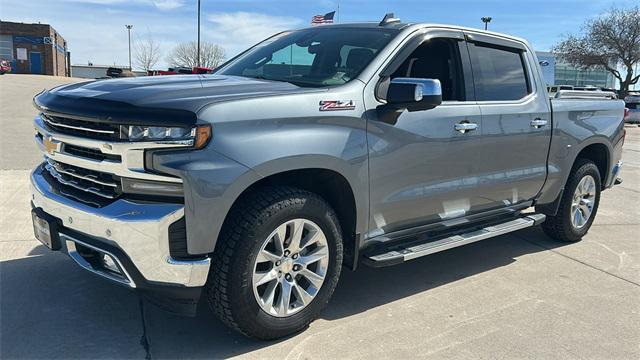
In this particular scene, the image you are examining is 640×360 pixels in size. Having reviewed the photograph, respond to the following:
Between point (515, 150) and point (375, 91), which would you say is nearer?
point (375, 91)

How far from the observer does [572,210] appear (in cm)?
564

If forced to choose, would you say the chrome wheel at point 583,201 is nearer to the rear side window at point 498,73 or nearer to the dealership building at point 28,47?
the rear side window at point 498,73

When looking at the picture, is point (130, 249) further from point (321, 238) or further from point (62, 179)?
point (321, 238)

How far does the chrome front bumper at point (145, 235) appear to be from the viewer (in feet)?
9.09

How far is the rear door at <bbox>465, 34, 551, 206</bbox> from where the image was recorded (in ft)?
14.5

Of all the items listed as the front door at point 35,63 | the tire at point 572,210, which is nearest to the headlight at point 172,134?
the tire at point 572,210

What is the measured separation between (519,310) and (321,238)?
5.29 ft

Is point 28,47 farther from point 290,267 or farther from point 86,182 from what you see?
point 290,267

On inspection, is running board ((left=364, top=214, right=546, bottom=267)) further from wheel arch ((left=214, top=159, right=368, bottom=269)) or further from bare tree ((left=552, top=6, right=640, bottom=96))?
bare tree ((left=552, top=6, right=640, bottom=96))

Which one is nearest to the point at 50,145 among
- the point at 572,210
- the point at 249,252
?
the point at 249,252

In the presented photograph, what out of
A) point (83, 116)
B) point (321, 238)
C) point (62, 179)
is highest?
point (83, 116)

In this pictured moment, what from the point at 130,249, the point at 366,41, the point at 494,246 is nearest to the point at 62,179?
the point at 130,249

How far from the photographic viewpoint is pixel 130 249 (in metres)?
2.82

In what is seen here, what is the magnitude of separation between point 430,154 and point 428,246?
0.66 meters
